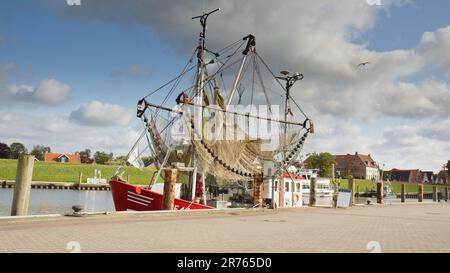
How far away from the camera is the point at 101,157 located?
148625 millimetres

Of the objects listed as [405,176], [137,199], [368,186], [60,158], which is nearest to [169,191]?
[137,199]

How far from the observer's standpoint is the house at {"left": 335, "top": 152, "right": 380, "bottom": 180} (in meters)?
150

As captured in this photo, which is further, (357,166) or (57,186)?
(357,166)

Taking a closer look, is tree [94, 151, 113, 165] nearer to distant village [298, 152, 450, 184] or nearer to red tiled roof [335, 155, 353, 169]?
distant village [298, 152, 450, 184]

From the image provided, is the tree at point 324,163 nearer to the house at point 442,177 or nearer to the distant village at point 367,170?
the distant village at point 367,170

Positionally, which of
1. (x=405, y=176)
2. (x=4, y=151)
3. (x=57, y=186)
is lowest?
(x=57, y=186)

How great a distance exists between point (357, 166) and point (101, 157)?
94708 mm

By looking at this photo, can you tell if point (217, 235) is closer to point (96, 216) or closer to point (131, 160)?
point (96, 216)

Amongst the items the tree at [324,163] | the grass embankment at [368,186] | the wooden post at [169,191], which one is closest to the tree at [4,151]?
the tree at [324,163]

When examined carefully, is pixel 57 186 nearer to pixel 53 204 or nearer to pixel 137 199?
pixel 53 204

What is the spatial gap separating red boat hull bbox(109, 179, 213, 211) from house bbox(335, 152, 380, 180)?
132957 mm

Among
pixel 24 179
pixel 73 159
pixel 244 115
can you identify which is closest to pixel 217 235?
pixel 24 179

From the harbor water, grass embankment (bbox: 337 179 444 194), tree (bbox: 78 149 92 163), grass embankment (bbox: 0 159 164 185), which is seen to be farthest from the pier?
tree (bbox: 78 149 92 163)

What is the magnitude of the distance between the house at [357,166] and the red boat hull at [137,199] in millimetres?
132957
